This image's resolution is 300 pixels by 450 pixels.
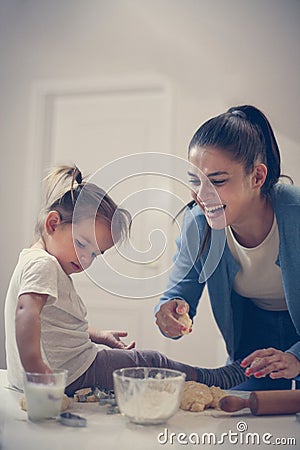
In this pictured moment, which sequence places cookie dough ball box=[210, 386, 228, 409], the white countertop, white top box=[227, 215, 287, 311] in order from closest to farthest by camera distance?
1. the white countertop
2. cookie dough ball box=[210, 386, 228, 409]
3. white top box=[227, 215, 287, 311]

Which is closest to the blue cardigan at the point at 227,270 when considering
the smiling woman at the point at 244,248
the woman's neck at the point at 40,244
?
the smiling woman at the point at 244,248

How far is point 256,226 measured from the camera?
1.09m

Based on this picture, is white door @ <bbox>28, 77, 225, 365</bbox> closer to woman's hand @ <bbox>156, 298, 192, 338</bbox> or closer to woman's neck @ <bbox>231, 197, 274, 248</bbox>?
woman's hand @ <bbox>156, 298, 192, 338</bbox>

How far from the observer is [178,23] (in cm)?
108

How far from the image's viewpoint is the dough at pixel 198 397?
38.4 inches

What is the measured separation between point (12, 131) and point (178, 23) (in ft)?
1.16

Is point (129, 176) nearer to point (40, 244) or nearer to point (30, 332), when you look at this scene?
point (40, 244)

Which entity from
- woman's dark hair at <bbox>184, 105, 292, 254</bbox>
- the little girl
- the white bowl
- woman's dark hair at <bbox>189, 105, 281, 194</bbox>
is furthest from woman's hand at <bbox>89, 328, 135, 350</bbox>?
woman's dark hair at <bbox>189, 105, 281, 194</bbox>

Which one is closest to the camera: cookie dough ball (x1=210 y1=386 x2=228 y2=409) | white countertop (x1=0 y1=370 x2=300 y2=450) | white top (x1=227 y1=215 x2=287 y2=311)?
white countertop (x1=0 y1=370 x2=300 y2=450)

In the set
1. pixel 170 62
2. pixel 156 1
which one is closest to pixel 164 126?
pixel 170 62

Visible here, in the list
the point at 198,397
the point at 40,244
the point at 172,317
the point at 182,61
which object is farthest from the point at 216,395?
the point at 182,61

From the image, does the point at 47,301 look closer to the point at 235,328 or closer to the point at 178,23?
the point at 235,328

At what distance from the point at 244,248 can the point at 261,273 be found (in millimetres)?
57

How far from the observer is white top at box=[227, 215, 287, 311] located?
1.09 meters
